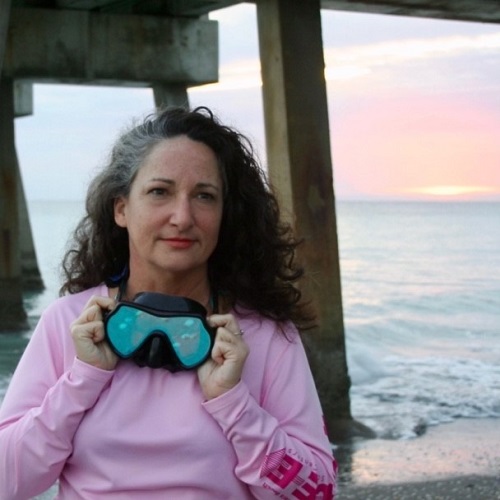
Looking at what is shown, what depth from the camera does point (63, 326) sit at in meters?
2.37

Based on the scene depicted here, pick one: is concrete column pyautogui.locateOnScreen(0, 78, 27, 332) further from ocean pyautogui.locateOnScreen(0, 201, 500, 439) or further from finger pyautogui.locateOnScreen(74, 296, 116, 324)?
finger pyautogui.locateOnScreen(74, 296, 116, 324)

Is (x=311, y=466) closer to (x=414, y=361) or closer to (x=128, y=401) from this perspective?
(x=128, y=401)

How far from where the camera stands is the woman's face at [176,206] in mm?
2365

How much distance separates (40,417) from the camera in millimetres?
2252

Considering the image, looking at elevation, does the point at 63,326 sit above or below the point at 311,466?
above

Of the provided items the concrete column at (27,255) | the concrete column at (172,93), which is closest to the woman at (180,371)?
the concrete column at (172,93)

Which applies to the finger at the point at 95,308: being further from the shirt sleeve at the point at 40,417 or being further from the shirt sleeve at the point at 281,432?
the shirt sleeve at the point at 281,432

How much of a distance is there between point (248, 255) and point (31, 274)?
22.9 metres

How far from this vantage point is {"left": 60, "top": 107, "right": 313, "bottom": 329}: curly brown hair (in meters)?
2.46

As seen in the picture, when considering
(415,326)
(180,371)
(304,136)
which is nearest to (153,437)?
(180,371)

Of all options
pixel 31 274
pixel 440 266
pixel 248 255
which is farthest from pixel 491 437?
pixel 440 266

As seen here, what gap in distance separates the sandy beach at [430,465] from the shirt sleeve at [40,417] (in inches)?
149

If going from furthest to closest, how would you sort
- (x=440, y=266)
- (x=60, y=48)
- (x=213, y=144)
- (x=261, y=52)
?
(x=440, y=266) < (x=60, y=48) < (x=261, y=52) < (x=213, y=144)

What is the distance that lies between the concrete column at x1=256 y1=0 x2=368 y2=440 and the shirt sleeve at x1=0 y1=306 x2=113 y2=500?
587 centimetres
